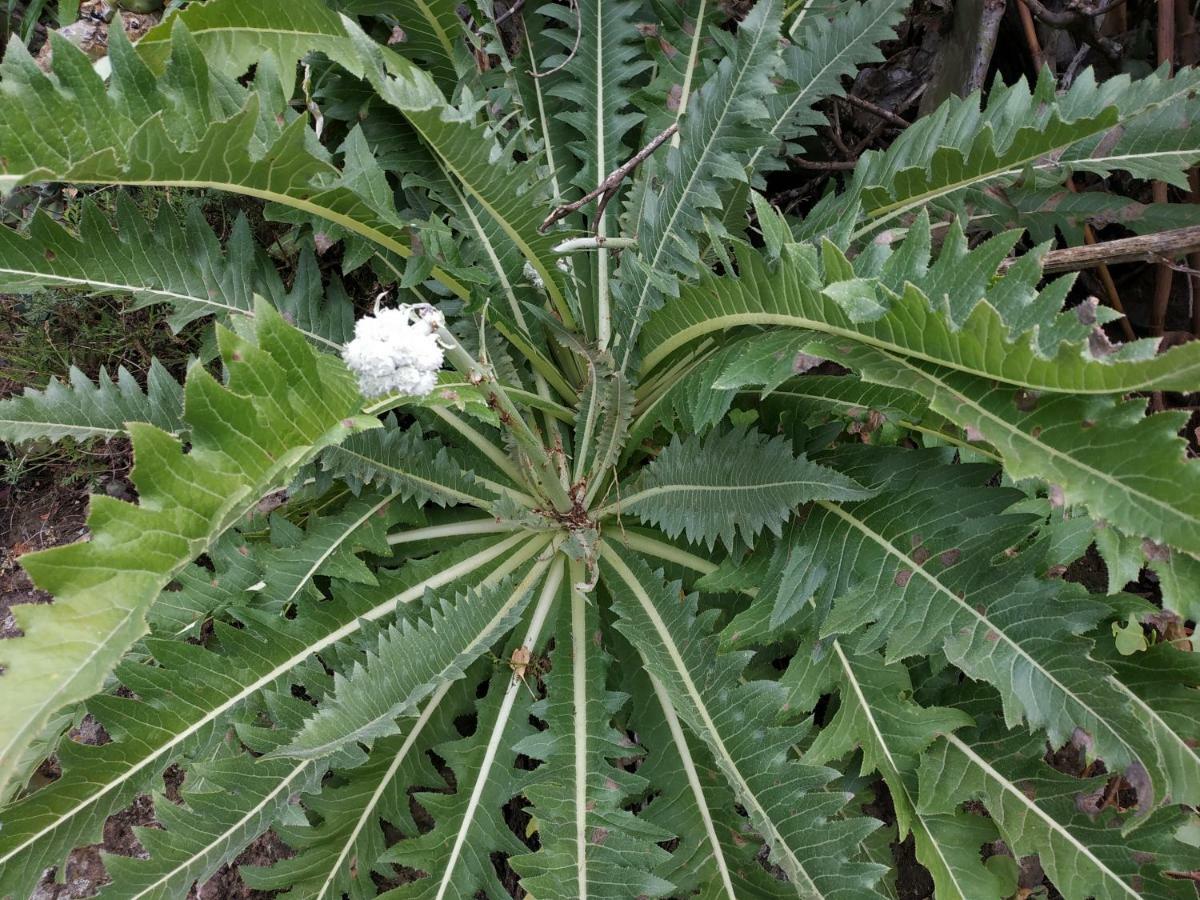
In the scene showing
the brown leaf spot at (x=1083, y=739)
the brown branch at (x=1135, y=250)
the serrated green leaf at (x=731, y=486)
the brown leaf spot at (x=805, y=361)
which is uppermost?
the brown branch at (x=1135, y=250)

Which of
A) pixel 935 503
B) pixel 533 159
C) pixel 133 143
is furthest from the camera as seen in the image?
pixel 533 159

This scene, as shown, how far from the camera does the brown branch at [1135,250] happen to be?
1.33 meters

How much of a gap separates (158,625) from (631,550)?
2.77ft

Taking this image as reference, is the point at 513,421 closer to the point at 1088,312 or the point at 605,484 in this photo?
the point at 605,484

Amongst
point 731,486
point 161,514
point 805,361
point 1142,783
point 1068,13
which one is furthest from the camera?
point 1068,13

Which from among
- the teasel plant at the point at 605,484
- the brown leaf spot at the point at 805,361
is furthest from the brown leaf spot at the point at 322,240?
the brown leaf spot at the point at 805,361

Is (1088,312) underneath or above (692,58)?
underneath

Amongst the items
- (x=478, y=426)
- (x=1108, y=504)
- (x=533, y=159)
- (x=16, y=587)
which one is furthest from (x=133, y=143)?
(x=16, y=587)

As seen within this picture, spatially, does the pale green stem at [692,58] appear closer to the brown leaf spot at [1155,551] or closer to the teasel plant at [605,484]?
the teasel plant at [605,484]

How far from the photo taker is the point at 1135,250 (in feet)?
4.47

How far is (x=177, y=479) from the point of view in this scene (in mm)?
750

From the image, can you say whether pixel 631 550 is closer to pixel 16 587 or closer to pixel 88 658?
pixel 88 658

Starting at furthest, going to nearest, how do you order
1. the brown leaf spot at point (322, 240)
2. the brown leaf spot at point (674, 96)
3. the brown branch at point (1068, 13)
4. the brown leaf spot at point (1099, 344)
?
the brown branch at point (1068, 13) < the brown leaf spot at point (674, 96) < the brown leaf spot at point (322, 240) < the brown leaf spot at point (1099, 344)

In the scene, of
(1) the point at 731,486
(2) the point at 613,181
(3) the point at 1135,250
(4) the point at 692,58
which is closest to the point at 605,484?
(1) the point at 731,486
